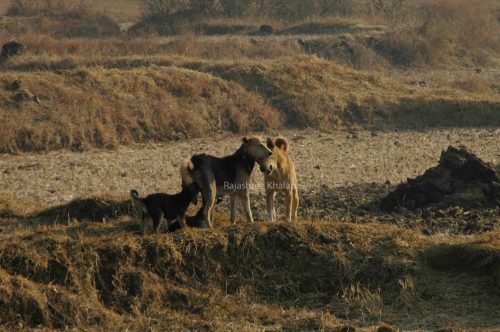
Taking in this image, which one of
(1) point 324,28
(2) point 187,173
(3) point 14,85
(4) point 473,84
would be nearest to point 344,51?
(1) point 324,28

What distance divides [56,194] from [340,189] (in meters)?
5.11

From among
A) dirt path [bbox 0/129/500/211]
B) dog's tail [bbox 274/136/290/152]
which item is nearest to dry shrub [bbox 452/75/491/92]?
dirt path [bbox 0/129/500/211]

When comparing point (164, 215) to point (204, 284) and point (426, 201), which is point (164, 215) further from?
point (426, 201)

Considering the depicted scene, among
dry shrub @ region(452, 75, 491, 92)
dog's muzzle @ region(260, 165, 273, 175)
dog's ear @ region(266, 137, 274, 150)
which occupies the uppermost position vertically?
dog's ear @ region(266, 137, 274, 150)

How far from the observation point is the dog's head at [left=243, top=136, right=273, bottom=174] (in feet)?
40.3

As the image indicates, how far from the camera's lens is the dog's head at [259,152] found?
484 inches

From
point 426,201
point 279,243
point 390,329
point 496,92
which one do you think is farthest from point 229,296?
point 496,92

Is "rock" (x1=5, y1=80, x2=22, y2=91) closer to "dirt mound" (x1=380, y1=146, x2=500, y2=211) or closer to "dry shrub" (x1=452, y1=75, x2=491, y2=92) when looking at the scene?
"dirt mound" (x1=380, y1=146, x2=500, y2=211)

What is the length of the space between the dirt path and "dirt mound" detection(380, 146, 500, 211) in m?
2.07

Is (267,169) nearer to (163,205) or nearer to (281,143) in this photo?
(281,143)

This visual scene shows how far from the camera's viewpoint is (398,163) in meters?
20.6

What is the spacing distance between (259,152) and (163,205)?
154 centimetres

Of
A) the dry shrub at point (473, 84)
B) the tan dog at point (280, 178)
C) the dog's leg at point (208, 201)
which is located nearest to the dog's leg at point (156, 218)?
the dog's leg at point (208, 201)

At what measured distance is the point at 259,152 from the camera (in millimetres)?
12305
